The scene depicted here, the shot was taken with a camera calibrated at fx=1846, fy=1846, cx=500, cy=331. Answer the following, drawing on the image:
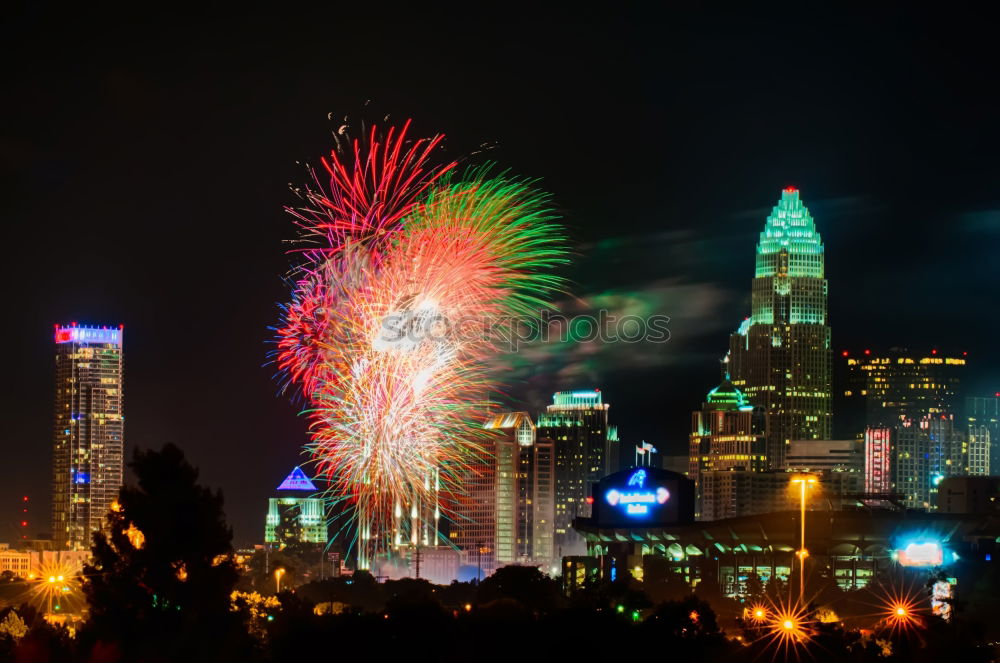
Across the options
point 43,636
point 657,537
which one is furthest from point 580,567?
point 43,636

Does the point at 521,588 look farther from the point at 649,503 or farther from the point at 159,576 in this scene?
the point at 159,576

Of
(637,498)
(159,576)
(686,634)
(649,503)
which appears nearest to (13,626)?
(159,576)

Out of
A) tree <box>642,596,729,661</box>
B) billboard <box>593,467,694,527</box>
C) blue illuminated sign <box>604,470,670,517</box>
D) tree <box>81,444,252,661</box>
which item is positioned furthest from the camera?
blue illuminated sign <box>604,470,670,517</box>

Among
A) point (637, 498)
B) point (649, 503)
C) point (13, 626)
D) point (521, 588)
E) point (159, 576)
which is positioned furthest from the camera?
point (637, 498)

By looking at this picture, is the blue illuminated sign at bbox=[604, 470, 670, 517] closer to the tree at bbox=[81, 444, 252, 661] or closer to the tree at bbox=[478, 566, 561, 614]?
the tree at bbox=[478, 566, 561, 614]

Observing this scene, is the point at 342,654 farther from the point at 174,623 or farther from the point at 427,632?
the point at 174,623

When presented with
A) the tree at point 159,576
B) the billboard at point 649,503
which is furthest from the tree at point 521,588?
the tree at point 159,576

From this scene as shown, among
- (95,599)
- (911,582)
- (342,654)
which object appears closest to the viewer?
(95,599)

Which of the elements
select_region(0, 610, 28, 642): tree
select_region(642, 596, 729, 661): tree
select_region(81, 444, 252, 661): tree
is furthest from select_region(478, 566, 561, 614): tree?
select_region(81, 444, 252, 661): tree
